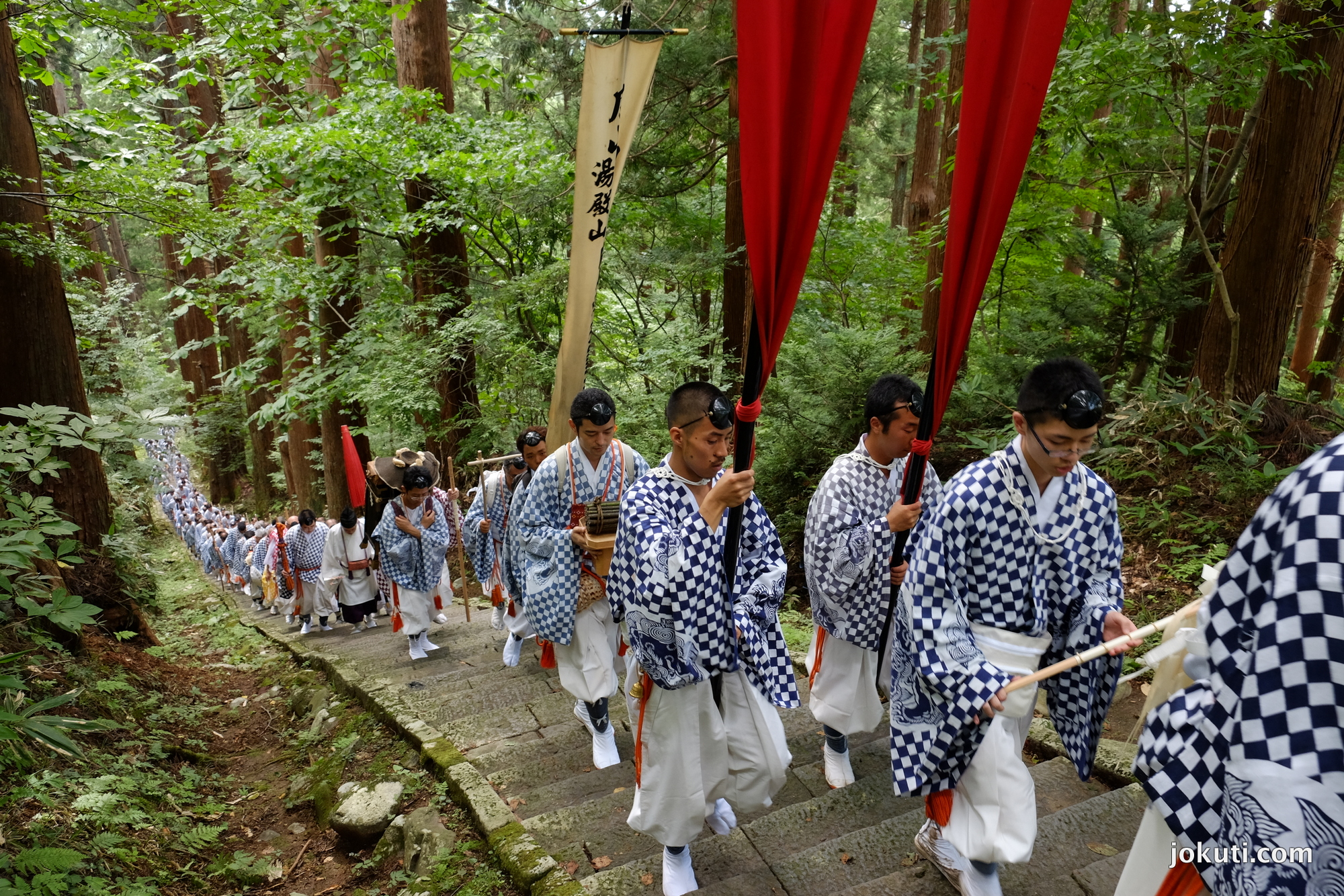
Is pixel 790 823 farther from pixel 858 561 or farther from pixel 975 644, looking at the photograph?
pixel 975 644

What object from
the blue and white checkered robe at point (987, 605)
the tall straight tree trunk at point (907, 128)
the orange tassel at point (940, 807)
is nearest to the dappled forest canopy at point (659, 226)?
the tall straight tree trunk at point (907, 128)

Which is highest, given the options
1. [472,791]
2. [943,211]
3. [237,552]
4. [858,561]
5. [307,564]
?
[943,211]

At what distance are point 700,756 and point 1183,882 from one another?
5.80ft

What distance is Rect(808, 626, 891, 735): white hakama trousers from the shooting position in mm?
4109

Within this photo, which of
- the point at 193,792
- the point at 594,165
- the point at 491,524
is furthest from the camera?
the point at 491,524

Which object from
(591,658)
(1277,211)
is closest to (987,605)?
(591,658)

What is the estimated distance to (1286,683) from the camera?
60.9 inches

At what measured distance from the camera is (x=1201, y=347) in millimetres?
7164

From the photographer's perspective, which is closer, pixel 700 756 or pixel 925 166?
pixel 700 756

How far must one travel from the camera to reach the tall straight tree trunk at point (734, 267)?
8.88m

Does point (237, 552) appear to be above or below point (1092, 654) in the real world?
below

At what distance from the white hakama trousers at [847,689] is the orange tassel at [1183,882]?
2127mm

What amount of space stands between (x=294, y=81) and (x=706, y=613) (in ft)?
34.3

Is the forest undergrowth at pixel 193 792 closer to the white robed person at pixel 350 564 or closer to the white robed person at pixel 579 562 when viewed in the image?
the white robed person at pixel 579 562
